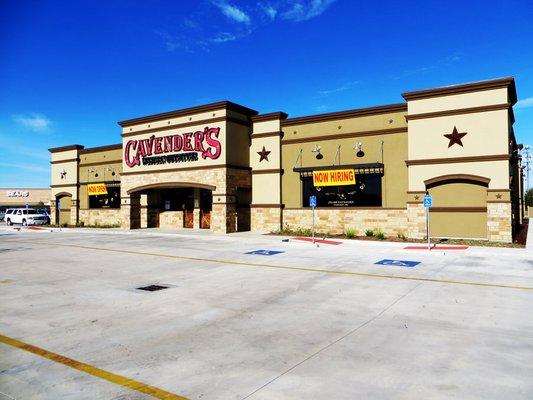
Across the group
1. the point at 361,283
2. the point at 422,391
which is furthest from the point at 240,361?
the point at 361,283

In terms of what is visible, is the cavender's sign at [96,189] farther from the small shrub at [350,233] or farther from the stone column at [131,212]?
the small shrub at [350,233]

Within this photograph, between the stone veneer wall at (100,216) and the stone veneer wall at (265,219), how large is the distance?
15.3m

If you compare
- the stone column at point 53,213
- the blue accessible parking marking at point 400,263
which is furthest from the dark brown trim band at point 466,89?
the stone column at point 53,213

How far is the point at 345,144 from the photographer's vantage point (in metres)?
27.7

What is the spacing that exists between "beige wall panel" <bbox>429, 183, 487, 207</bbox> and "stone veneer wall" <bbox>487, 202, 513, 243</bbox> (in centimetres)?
70

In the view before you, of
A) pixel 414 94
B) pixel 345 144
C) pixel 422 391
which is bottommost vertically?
pixel 422 391

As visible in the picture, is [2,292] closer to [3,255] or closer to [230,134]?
[3,255]

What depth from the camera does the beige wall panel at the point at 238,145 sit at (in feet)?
99.8

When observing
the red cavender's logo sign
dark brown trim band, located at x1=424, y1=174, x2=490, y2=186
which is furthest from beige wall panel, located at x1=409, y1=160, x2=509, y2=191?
the red cavender's logo sign

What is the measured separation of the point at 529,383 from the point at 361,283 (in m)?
6.72

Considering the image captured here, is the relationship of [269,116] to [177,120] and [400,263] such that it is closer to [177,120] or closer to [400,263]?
[177,120]

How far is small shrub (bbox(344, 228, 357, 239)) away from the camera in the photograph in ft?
83.6

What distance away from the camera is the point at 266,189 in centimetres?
3109

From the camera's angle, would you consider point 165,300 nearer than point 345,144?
Yes
